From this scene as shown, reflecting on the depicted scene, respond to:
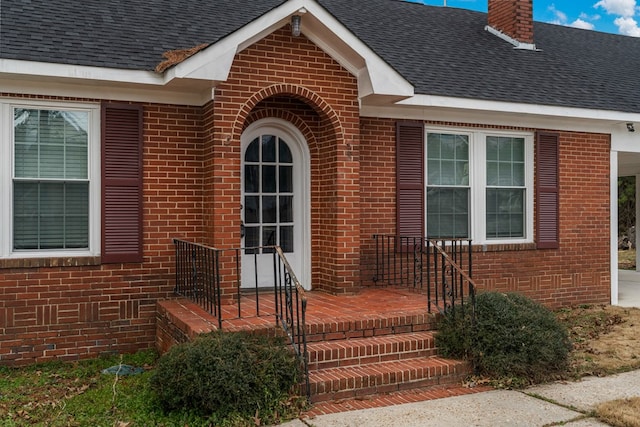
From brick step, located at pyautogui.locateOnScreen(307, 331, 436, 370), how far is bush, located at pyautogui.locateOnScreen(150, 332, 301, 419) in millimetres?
505

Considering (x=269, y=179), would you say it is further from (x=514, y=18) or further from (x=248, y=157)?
(x=514, y=18)

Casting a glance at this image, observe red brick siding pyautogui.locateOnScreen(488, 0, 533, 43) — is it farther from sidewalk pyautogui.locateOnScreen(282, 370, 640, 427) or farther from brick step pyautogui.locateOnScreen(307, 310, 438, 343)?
sidewalk pyautogui.locateOnScreen(282, 370, 640, 427)

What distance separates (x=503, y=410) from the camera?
5.21 metres

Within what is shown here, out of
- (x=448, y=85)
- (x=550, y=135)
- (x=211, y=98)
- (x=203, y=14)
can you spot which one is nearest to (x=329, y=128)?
(x=211, y=98)

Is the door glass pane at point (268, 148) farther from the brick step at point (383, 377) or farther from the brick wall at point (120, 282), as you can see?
the brick step at point (383, 377)

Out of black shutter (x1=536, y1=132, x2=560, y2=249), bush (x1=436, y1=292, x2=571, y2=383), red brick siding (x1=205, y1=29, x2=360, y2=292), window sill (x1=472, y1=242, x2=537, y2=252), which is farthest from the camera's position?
black shutter (x1=536, y1=132, x2=560, y2=249)

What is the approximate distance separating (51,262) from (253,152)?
2.81 metres

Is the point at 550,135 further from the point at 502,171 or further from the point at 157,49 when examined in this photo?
the point at 157,49

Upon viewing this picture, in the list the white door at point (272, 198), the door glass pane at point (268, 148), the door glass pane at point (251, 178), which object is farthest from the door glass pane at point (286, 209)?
the door glass pane at point (268, 148)

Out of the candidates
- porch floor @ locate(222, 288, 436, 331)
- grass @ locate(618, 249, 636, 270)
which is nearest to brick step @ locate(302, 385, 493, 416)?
porch floor @ locate(222, 288, 436, 331)

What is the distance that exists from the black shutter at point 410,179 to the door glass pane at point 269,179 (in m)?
1.76

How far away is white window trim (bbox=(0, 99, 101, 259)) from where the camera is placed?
6.78m

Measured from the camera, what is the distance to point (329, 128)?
7.79 metres

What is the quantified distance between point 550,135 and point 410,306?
442cm
